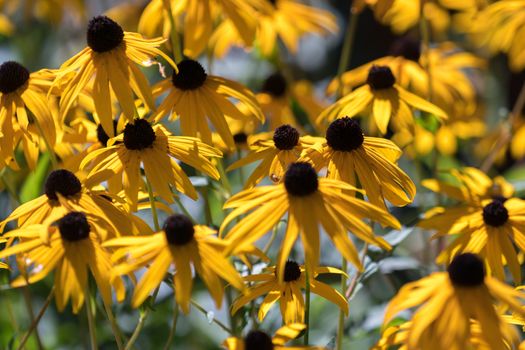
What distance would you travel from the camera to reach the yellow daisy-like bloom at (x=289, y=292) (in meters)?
0.98

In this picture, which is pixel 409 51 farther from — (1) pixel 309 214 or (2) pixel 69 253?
(2) pixel 69 253

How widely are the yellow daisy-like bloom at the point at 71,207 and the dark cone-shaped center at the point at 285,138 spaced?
0.21 meters

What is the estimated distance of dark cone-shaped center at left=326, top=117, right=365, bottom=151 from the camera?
40.8 inches

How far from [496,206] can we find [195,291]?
0.77 m

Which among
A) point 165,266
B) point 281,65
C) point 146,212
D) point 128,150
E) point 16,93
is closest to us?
point 165,266

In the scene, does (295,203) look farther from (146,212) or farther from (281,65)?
(281,65)

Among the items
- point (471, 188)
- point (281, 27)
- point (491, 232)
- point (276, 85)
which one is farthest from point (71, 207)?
point (281, 27)

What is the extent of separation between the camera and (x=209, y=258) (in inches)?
34.5

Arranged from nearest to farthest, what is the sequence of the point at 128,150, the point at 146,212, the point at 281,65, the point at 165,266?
the point at 165,266 < the point at 128,150 < the point at 146,212 < the point at 281,65

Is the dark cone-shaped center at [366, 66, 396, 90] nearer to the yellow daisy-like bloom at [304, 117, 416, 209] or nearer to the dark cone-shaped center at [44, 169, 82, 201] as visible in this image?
the yellow daisy-like bloom at [304, 117, 416, 209]

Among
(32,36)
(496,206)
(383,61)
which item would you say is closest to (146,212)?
(383,61)

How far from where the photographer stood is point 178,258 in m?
0.87

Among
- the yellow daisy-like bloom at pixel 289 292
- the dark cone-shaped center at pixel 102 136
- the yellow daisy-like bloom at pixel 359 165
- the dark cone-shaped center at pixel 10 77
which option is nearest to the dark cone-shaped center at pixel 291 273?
the yellow daisy-like bloom at pixel 289 292

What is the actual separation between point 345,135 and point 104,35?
1.11 ft
